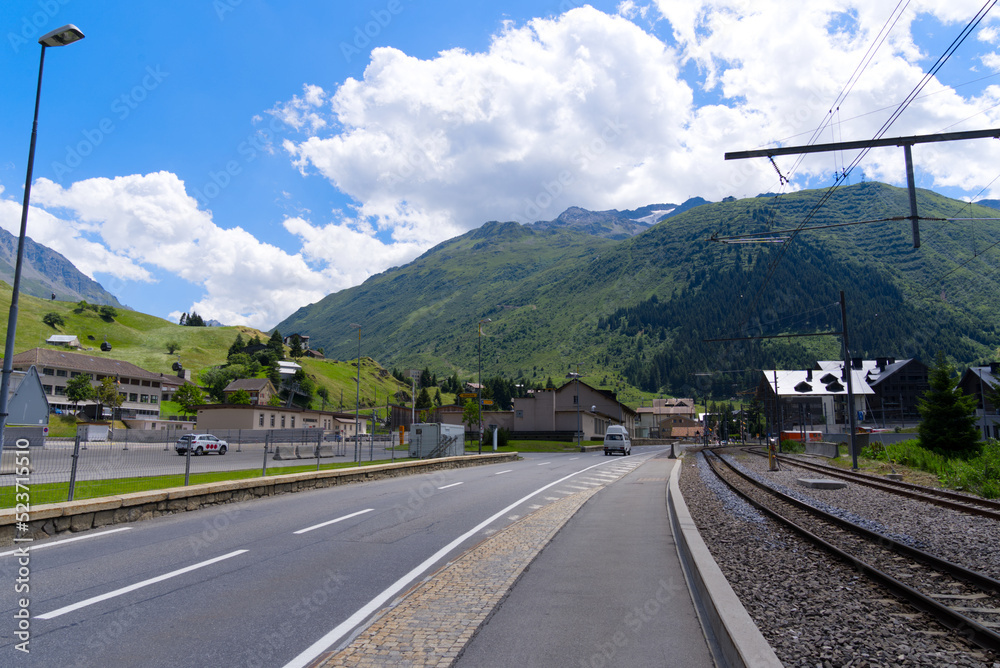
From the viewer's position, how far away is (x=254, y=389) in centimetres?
11862

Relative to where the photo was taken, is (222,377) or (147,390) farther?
(222,377)

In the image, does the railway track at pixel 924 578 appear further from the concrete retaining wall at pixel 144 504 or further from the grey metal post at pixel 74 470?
the grey metal post at pixel 74 470

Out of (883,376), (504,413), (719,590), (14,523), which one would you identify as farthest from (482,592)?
(883,376)

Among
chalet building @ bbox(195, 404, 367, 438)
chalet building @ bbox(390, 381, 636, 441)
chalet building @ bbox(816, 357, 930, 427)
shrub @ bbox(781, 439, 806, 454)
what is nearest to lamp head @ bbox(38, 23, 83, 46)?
shrub @ bbox(781, 439, 806, 454)

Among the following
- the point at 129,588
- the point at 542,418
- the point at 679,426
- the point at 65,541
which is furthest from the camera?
the point at 679,426

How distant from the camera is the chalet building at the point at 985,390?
58.9 meters

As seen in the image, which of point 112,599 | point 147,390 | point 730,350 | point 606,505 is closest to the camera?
point 112,599

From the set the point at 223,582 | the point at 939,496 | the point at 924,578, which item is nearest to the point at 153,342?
the point at 939,496

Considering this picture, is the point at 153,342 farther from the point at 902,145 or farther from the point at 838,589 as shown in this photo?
the point at 838,589

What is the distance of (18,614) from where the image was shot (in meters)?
5.66

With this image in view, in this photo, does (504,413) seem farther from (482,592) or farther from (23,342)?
(23,342)

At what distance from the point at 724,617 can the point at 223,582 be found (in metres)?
5.36

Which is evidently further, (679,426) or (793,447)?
(679,426)

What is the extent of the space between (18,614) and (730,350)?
623 feet
